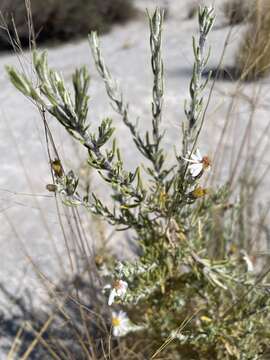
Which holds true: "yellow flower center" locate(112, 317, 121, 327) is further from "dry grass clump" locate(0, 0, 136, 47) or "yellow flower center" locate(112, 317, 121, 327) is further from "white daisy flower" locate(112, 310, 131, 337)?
"dry grass clump" locate(0, 0, 136, 47)

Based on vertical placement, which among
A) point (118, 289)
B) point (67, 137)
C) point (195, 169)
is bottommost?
point (67, 137)

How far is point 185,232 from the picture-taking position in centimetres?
83

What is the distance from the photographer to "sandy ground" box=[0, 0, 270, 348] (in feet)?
3.91

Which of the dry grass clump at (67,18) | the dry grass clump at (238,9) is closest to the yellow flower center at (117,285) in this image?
the dry grass clump at (238,9)

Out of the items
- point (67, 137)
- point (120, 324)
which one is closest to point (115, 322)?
point (120, 324)

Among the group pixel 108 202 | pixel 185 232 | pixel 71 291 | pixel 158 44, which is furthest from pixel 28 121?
pixel 158 44

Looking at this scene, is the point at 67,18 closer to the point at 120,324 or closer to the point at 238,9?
the point at 238,9

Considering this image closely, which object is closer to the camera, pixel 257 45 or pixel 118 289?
pixel 118 289

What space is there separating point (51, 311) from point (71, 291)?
63 millimetres

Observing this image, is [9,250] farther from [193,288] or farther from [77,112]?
[77,112]

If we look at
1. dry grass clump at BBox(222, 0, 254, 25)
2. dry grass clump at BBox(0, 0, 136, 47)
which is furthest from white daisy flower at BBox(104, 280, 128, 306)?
dry grass clump at BBox(0, 0, 136, 47)

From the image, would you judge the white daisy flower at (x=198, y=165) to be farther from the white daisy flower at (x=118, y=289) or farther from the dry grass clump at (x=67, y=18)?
the dry grass clump at (x=67, y=18)

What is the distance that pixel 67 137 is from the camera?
64.9 inches

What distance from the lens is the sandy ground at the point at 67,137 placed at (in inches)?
46.9
